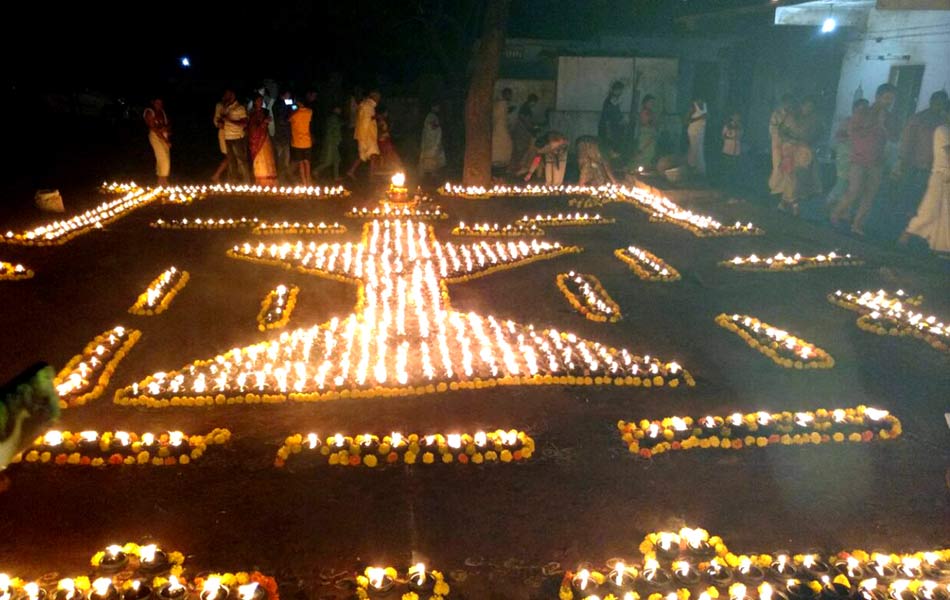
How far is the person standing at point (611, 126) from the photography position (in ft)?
52.3

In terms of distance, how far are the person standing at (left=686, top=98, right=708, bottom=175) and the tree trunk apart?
15.9 ft

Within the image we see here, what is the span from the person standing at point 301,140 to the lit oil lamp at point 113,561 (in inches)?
455

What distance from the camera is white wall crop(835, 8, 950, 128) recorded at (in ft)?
46.0

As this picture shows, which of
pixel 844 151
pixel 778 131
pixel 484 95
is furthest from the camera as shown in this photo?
pixel 484 95

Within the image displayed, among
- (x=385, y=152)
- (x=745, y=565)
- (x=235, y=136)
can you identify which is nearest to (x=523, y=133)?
(x=385, y=152)

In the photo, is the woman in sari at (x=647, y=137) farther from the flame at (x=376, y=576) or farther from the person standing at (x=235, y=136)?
the flame at (x=376, y=576)

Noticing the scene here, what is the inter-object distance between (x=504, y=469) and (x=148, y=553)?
7.52ft

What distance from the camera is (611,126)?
16.0 metres

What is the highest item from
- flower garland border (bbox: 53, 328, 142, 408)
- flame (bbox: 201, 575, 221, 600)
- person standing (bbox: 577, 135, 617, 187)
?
person standing (bbox: 577, 135, 617, 187)

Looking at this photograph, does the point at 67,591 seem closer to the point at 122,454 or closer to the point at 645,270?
the point at 122,454

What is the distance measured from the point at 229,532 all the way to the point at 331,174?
13.9m

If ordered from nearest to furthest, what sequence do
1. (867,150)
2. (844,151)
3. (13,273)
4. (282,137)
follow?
(13,273)
(867,150)
(844,151)
(282,137)

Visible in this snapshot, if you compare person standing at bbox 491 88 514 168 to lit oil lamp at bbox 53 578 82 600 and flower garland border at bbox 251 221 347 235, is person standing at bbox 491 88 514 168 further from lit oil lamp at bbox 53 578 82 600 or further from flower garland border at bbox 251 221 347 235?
lit oil lamp at bbox 53 578 82 600

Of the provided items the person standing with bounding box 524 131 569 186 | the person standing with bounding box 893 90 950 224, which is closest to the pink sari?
the person standing with bounding box 524 131 569 186
